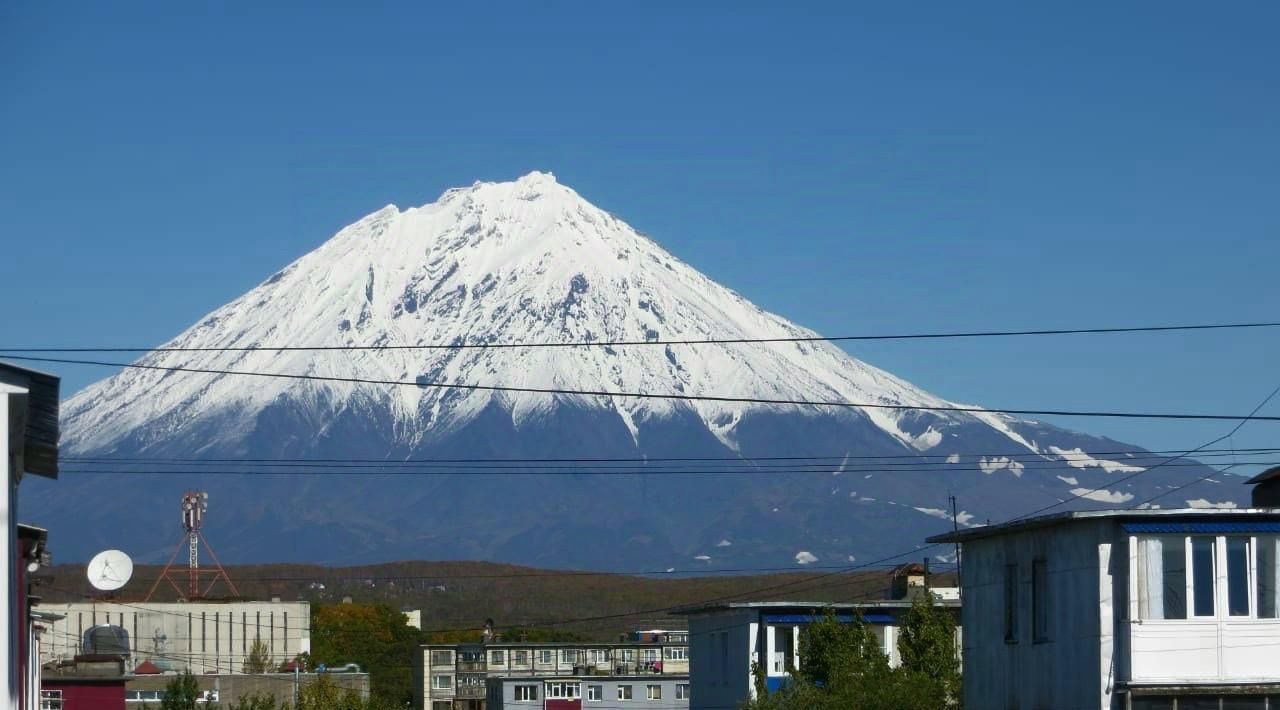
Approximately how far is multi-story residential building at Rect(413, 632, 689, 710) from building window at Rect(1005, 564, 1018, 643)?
94685mm

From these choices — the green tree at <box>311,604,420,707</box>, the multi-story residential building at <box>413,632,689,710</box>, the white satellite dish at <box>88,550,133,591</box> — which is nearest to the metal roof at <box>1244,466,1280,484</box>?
the white satellite dish at <box>88,550,133,591</box>

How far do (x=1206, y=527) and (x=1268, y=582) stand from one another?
1.65 meters

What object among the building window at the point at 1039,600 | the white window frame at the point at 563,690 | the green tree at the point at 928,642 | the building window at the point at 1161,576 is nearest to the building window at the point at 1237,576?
the building window at the point at 1161,576

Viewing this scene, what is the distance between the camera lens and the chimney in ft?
141

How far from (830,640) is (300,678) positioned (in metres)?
57.4

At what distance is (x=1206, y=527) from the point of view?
37.2 m

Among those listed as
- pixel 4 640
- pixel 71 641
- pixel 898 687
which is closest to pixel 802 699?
pixel 898 687

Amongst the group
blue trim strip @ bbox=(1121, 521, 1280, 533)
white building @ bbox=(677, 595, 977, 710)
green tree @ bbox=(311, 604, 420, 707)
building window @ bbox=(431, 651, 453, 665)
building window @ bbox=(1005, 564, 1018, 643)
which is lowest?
green tree @ bbox=(311, 604, 420, 707)

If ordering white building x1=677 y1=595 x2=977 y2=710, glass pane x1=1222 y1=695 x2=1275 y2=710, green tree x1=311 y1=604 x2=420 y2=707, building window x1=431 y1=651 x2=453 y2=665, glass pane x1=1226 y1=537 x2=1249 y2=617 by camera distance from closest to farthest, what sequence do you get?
glass pane x1=1222 y1=695 x2=1275 y2=710 → glass pane x1=1226 y1=537 x2=1249 y2=617 → white building x1=677 y1=595 x2=977 y2=710 → building window x1=431 y1=651 x2=453 y2=665 → green tree x1=311 y1=604 x2=420 y2=707

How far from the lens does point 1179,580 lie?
37.7 meters

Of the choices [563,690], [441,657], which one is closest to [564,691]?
[563,690]

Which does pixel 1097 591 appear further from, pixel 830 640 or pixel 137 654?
pixel 137 654

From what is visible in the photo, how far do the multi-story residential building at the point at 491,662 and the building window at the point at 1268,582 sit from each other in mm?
100128

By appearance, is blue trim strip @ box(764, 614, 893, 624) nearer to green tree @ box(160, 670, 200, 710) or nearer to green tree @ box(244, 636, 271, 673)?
green tree @ box(160, 670, 200, 710)
